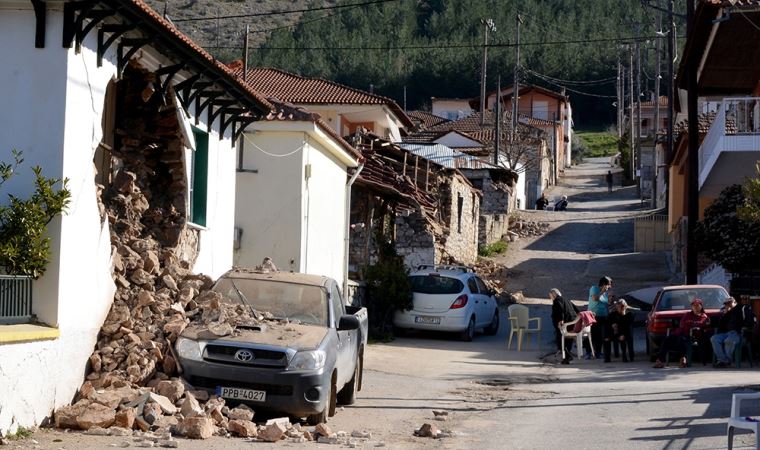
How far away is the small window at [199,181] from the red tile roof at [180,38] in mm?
1000

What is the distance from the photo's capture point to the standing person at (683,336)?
20266 millimetres

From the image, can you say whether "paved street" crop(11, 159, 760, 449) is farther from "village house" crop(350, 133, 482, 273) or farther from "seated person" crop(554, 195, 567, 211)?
"seated person" crop(554, 195, 567, 211)

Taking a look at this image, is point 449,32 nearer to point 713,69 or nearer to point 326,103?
point 326,103

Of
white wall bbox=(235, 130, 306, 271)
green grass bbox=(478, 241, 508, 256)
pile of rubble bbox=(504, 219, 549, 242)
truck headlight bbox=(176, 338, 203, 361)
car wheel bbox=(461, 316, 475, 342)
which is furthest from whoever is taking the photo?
pile of rubble bbox=(504, 219, 549, 242)

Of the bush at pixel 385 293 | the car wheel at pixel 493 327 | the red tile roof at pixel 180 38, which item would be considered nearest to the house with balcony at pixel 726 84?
the car wheel at pixel 493 327

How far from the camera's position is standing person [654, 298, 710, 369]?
20.3m

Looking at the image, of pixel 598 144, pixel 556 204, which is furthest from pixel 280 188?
pixel 598 144

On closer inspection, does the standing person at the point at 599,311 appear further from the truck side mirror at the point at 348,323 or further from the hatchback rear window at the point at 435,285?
the truck side mirror at the point at 348,323

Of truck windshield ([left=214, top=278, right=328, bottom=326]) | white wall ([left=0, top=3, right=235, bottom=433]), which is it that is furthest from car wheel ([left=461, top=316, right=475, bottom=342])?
white wall ([left=0, top=3, right=235, bottom=433])

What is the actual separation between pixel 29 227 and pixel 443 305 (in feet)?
51.1

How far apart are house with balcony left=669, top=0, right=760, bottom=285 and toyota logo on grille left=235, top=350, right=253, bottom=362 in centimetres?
1409

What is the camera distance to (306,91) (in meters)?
40.5

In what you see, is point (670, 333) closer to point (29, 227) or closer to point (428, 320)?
point (428, 320)

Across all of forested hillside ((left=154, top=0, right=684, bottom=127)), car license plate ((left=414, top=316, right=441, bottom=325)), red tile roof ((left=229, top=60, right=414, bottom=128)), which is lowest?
car license plate ((left=414, top=316, right=441, bottom=325))
